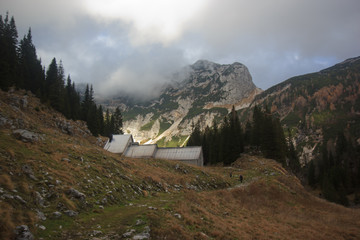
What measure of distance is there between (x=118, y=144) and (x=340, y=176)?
326 feet

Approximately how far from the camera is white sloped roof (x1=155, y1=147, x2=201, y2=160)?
62.2m

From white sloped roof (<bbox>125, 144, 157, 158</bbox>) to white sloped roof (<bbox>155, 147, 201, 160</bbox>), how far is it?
186 centimetres

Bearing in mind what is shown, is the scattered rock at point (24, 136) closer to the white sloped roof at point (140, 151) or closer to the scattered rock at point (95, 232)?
the scattered rock at point (95, 232)

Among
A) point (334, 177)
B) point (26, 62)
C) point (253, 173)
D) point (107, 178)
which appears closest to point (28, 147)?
point (107, 178)

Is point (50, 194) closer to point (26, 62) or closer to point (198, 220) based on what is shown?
point (198, 220)

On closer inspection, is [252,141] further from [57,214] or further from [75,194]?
[57,214]

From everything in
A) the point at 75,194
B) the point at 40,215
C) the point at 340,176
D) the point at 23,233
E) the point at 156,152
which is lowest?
the point at 340,176

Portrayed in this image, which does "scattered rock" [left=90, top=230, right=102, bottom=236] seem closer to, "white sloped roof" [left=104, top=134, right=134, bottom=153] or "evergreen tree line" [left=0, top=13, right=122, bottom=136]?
"white sloped roof" [left=104, top=134, right=134, bottom=153]

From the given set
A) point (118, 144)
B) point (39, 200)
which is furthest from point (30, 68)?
point (39, 200)

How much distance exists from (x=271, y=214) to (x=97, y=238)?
66.8ft

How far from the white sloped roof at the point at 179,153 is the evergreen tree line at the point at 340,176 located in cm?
5510

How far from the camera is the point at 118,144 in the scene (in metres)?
66.4

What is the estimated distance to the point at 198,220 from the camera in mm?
15844

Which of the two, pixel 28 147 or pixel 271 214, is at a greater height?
pixel 28 147
